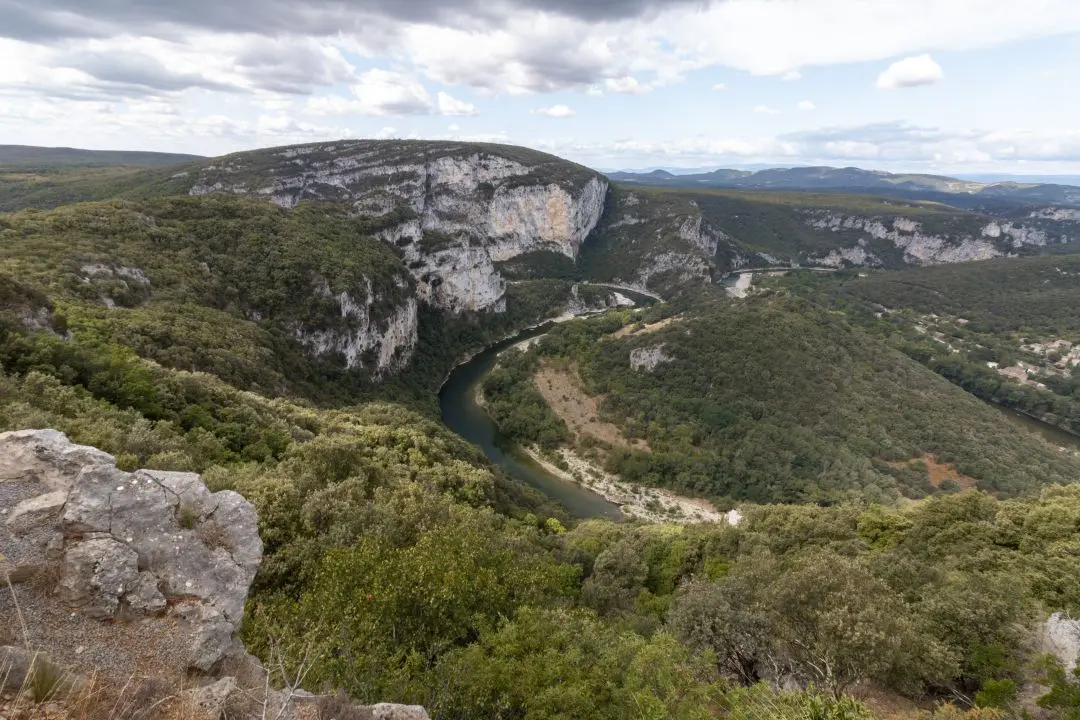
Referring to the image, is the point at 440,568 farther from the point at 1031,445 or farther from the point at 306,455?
the point at 1031,445

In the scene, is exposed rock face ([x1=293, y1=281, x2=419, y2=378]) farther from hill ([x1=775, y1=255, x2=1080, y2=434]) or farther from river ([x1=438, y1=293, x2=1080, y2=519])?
hill ([x1=775, y1=255, x2=1080, y2=434])

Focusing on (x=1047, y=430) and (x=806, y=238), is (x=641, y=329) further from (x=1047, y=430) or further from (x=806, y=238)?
(x=806, y=238)

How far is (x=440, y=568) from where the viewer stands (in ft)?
38.0

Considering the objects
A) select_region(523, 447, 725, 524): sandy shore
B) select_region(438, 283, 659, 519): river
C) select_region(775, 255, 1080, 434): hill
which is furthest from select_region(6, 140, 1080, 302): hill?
select_region(523, 447, 725, 524): sandy shore

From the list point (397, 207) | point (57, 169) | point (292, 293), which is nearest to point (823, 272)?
point (397, 207)

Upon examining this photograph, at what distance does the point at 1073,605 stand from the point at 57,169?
252629mm

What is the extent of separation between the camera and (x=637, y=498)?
177ft

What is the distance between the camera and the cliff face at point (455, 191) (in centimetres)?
10856

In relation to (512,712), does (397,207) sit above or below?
above

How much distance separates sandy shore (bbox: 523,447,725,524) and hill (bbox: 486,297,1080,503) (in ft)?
4.60

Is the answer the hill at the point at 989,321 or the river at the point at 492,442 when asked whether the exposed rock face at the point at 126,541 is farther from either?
the hill at the point at 989,321

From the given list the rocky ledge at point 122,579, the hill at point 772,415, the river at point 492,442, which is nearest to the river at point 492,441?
the river at point 492,442

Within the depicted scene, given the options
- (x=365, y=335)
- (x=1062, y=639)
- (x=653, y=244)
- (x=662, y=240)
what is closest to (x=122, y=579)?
(x=1062, y=639)

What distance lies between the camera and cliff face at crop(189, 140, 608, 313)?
108562 mm
